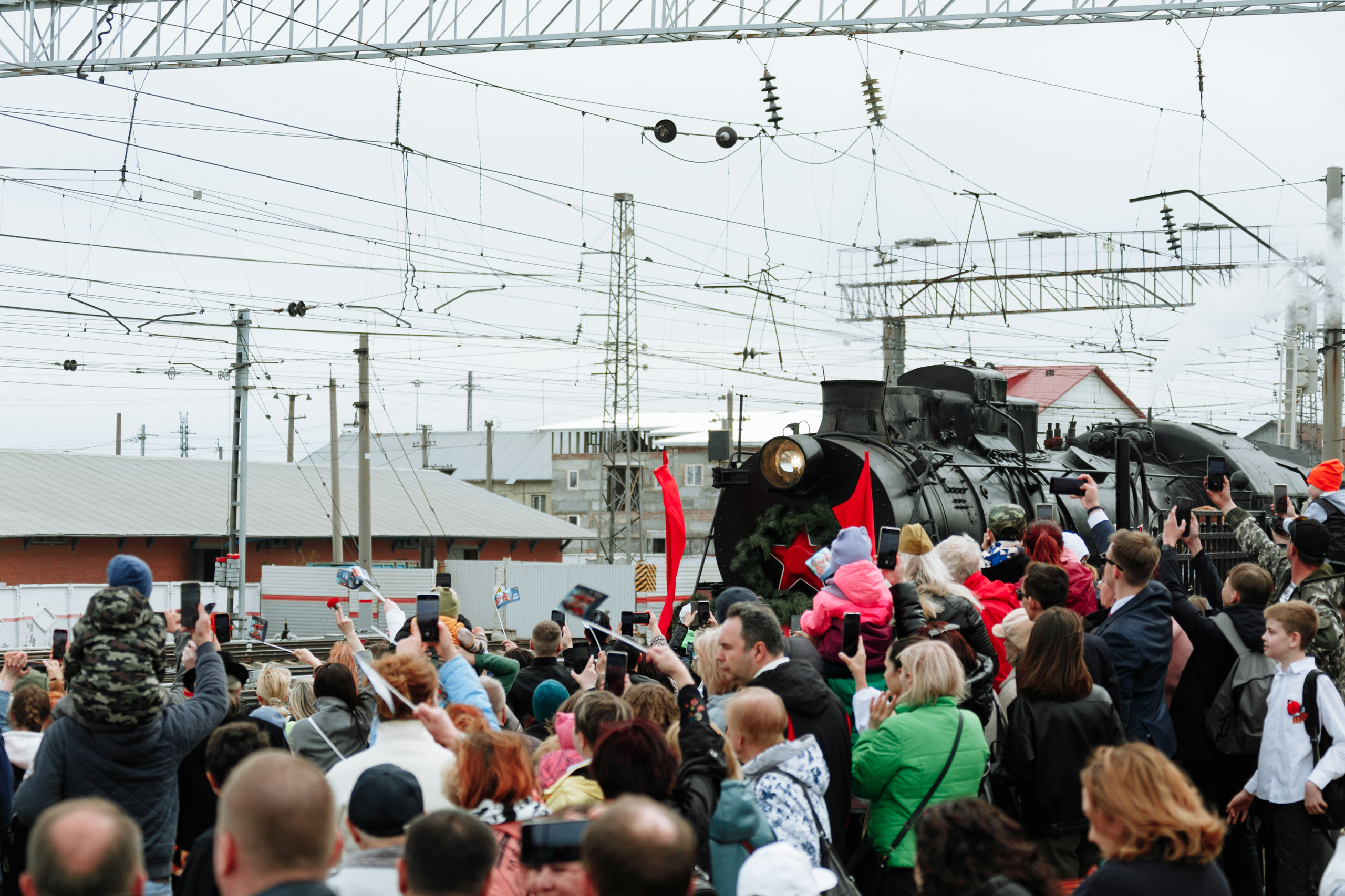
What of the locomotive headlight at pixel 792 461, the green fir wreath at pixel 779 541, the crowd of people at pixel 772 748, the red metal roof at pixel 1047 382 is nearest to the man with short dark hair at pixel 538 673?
the crowd of people at pixel 772 748

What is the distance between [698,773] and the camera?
13.0 feet

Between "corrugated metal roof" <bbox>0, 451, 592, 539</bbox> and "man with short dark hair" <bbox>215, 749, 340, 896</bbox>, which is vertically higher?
"man with short dark hair" <bbox>215, 749, 340, 896</bbox>

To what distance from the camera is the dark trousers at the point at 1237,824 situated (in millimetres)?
6148

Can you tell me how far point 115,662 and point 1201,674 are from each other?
197 inches

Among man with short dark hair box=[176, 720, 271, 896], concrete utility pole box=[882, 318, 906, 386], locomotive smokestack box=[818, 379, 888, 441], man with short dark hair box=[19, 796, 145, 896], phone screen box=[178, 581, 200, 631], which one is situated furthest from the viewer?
concrete utility pole box=[882, 318, 906, 386]

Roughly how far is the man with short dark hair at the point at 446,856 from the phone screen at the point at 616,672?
2457mm

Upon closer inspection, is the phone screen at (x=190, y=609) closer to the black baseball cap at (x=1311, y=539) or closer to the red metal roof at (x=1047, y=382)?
the black baseball cap at (x=1311, y=539)

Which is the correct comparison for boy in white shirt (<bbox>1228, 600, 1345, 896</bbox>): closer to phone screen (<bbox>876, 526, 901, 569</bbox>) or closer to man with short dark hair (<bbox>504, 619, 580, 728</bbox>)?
phone screen (<bbox>876, 526, 901, 569</bbox>)

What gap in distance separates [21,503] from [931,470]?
1125 inches

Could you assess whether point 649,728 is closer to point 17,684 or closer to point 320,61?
point 17,684

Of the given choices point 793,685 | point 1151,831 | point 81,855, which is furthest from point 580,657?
point 81,855

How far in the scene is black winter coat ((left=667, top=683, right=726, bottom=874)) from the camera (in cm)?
384

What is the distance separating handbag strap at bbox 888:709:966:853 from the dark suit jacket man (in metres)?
1.55

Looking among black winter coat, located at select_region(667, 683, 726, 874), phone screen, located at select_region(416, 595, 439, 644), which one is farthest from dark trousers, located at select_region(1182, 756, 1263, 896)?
phone screen, located at select_region(416, 595, 439, 644)
